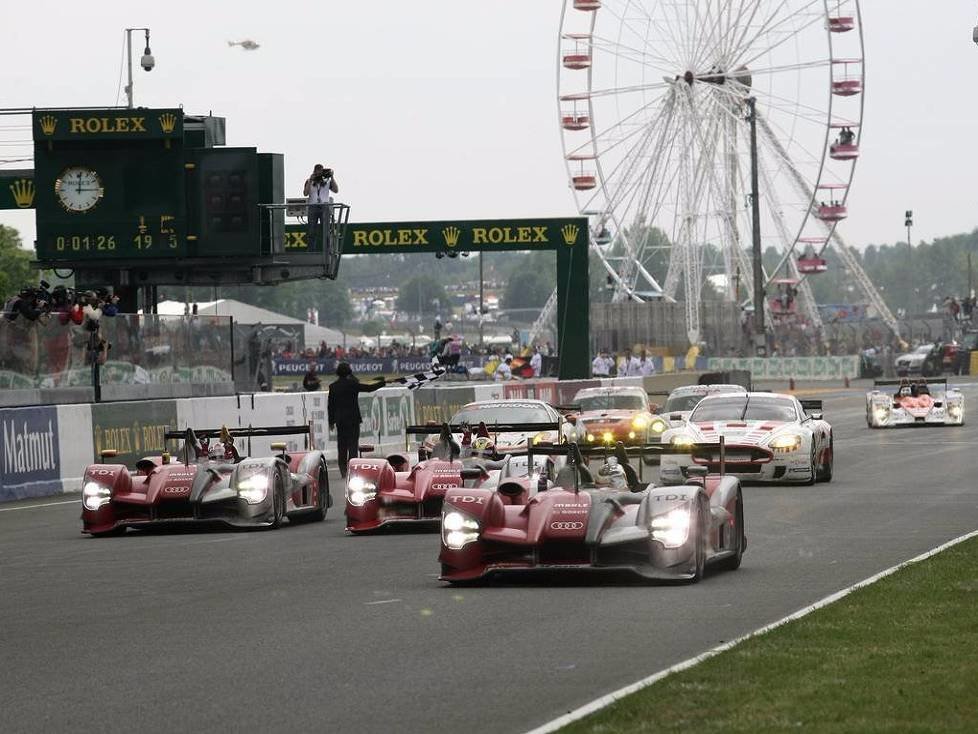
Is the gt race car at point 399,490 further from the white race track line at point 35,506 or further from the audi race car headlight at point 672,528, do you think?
the white race track line at point 35,506

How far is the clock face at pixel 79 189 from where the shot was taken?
109 feet

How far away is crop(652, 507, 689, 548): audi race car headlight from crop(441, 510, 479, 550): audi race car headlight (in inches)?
46.8

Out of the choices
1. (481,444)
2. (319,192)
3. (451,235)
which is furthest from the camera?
(451,235)

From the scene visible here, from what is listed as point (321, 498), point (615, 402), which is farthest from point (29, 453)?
point (615, 402)

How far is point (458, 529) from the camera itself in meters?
13.0

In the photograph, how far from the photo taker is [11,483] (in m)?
25.0

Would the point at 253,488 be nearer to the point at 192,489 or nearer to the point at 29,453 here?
the point at 192,489

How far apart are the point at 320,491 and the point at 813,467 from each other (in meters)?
6.77

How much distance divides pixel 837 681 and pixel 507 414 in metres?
15.8

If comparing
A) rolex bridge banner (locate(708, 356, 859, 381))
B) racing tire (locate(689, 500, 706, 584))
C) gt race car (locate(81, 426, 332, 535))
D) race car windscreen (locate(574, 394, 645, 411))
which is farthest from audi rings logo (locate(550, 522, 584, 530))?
rolex bridge banner (locate(708, 356, 859, 381))

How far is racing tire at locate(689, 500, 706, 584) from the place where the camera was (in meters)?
13.0

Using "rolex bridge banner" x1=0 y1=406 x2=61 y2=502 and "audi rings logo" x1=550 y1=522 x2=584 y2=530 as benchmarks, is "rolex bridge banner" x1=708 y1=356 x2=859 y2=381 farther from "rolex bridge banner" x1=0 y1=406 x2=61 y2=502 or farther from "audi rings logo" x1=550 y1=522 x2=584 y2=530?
"audi rings logo" x1=550 y1=522 x2=584 y2=530

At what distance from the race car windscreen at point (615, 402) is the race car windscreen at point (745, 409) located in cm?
672

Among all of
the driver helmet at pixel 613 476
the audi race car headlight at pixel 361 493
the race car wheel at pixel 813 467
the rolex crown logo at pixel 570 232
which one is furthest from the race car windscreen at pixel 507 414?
the rolex crown logo at pixel 570 232
